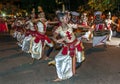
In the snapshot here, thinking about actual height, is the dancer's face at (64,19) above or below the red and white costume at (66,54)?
above

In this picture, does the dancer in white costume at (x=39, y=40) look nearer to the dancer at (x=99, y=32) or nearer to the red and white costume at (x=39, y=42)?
the red and white costume at (x=39, y=42)

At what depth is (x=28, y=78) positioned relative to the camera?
977 cm

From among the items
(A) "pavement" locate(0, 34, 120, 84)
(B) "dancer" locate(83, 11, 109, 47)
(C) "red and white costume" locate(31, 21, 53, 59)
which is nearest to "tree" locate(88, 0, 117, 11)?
(B) "dancer" locate(83, 11, 109, 47)

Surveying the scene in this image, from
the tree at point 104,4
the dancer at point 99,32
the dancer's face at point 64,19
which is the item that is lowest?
the dancer at point 99,32

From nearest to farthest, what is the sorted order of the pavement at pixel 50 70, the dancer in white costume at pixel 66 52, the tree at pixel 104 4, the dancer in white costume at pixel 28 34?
the dancer in white costume at pixel 66 52
the pavement at pixel 50 70
the dancer in white costume at pixel 28 34
the tree at pixel 104 4

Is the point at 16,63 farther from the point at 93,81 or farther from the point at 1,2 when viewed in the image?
the point at 1,2

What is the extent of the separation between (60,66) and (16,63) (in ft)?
12.9

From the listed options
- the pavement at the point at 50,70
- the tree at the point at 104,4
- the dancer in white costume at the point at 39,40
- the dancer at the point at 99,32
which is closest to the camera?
the pavement at the point at 50,70

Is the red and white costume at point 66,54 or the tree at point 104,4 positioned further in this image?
the tree at point 104,4

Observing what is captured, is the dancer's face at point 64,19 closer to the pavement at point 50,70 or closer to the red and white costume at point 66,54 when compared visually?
the red and white costume at point 66,54

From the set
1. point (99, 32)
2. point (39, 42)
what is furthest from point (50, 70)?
point (99, 32)

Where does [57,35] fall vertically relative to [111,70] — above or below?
above

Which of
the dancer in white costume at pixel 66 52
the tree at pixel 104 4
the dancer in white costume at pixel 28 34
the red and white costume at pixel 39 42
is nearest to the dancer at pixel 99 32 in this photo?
the dancer in white costume at pixel 28 34

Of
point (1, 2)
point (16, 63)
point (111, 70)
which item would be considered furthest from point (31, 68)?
point (1, 2)
